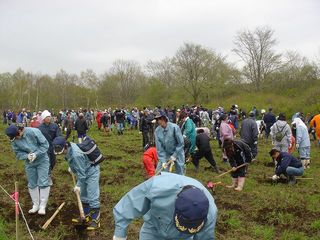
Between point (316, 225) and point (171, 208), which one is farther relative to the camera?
point (316, 225)

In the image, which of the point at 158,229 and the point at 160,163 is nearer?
the point at 158,229

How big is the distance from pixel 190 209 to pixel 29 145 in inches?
178

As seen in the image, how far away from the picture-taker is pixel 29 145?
618 centimetres

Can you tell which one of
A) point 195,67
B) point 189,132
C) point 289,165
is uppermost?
point 195,67

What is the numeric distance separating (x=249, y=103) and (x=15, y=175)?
27.6 meters

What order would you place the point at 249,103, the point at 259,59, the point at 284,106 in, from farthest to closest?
the point at 259,59, the point at 249,103, the point at 284,106

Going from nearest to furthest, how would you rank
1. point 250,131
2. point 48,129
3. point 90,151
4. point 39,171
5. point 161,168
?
point 90,151 → point 39,171 → point 161,168 → point 48,129 → point 250,131

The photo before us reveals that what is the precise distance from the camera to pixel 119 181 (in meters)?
9.12

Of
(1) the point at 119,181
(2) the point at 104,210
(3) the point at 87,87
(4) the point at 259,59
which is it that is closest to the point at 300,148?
(1) the point at 119,181

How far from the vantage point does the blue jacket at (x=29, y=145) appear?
242 inches

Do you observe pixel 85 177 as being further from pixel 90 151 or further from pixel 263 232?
pixel 263 232

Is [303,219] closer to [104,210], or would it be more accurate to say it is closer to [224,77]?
[104,210]

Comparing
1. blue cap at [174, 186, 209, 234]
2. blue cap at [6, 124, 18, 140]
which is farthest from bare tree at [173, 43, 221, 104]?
blue cap at [174, 186, 209, 234]

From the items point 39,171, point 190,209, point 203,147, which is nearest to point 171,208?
point 190,209
